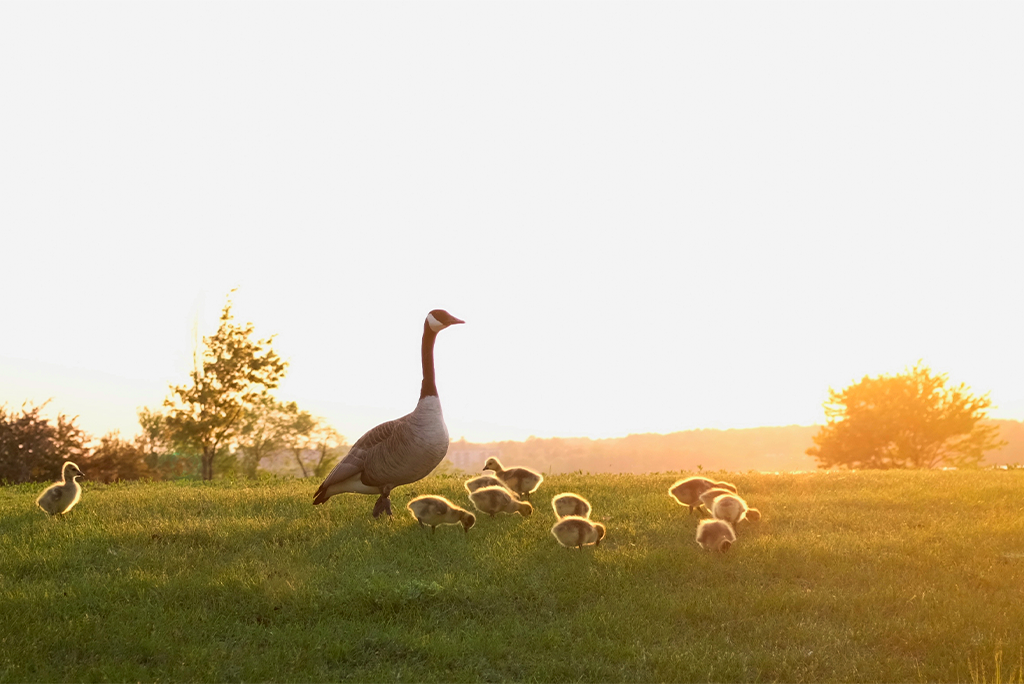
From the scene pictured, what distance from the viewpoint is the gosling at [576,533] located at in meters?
12.1

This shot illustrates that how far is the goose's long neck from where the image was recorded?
45.0ft

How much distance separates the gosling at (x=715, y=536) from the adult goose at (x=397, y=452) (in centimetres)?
429

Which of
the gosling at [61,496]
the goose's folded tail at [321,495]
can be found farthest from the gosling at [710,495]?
the gosling at [61,496]

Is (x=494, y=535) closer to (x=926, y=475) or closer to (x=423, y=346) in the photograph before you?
(x=423, y=346)

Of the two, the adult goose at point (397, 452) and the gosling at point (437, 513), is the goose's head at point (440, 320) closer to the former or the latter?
the adult goose at point (397, 452)

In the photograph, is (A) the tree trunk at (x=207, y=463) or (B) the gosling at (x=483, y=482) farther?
(A) the tree trunk at (x=207, y=463)

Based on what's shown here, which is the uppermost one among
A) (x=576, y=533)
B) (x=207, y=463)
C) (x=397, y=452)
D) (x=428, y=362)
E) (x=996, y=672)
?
(x=428, y=362)

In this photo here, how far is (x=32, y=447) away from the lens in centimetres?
2819

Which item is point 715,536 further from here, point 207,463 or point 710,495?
point 207,463

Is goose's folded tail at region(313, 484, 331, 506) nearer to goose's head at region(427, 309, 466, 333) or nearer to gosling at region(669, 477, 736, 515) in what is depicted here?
goose's head at region(427, 309, 466, 333)

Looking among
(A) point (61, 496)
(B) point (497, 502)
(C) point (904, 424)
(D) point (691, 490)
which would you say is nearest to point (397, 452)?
(B) point (497, 502)

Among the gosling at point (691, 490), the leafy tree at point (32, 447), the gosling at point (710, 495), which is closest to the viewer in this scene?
the gosling at point (710, 495)

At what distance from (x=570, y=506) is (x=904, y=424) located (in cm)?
3925

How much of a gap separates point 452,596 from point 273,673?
2425 millimetres
